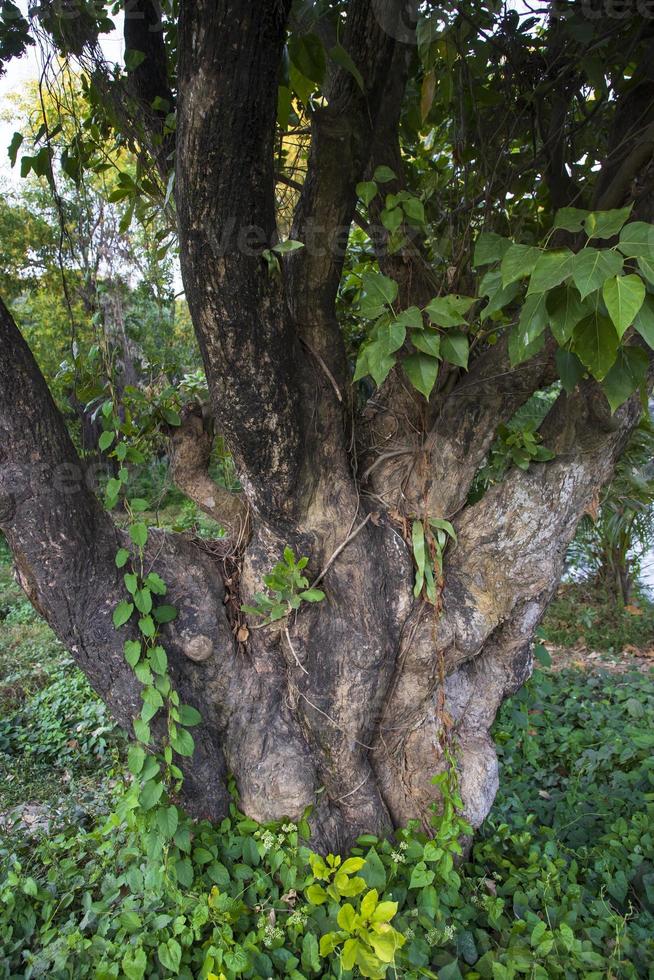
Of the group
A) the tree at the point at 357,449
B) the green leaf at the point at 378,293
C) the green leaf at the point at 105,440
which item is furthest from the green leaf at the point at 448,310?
the green leaf at the point at 105,440

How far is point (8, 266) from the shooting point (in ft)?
22.6

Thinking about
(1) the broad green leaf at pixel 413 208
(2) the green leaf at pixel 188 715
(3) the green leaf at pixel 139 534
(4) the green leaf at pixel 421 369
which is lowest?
(2) the green leaf at pixel 188 715

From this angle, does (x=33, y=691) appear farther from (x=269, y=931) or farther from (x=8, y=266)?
(x=8, y=266)

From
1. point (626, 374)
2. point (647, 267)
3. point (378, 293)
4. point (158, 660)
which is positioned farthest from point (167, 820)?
point (647, 267)

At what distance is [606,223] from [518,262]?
0.17 metres

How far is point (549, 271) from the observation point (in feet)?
3.65

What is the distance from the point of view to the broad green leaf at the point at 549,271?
1.09m

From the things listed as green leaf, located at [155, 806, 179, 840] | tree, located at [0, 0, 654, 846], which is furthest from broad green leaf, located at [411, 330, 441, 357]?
green leaf, located at [155, 806, 179, 840]

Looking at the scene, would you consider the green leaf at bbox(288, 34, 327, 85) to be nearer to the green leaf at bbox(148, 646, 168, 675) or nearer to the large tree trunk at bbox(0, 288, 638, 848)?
the large tree trunk at bbox(0, 288, 638, 848)

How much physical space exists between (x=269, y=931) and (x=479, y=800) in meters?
0.85

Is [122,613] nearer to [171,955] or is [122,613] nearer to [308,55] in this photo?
[171,955]

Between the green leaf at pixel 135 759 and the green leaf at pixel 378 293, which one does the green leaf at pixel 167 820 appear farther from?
the green leaf at pixel 378 293

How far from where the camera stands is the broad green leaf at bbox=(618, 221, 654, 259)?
1094 mm

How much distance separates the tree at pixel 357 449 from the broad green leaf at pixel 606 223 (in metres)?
0.39
